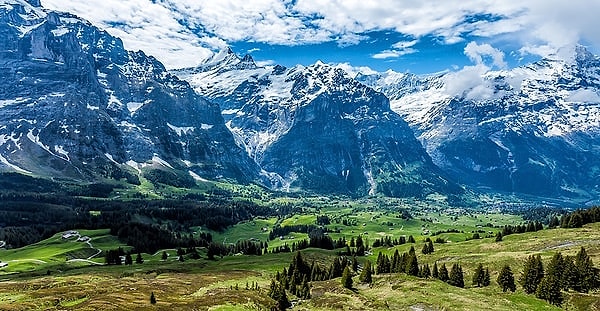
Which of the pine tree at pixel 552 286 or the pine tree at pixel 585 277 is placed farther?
the pine tree at pixel 585 277

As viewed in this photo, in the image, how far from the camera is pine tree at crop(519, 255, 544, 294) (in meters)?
110

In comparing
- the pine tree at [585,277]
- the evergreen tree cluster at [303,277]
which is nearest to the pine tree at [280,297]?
the evergreen tree cluster at [303,277]

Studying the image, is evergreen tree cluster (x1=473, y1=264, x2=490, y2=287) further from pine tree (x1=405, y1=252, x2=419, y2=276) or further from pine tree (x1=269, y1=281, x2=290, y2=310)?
pine tree (x1=269, y1=281, x2=290, y2=310)

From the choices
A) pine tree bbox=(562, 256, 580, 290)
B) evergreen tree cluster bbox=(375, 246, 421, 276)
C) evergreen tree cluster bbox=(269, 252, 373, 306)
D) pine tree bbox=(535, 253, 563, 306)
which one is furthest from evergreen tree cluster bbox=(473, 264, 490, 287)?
evergreen tree cluster bbox=(269, 252, 373, 306)

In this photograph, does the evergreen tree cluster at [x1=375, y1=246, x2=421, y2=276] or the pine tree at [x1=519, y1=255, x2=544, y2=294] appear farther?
the evergreen tree cluster at [x1=375, y1=246, x2=421, y2=276]

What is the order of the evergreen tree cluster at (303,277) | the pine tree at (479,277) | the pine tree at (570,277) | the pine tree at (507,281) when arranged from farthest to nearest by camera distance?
the pine tree at (479,277), the evergreen tree cluster at (303,277), the pine tree at (507,281), the pine tree at (570,277)

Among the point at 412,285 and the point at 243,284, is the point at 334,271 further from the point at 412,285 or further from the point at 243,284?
the point at 412,285

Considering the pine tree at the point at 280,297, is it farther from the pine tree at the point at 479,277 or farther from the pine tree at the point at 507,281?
the pine tree at the point at 507,281

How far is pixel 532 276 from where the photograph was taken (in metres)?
111

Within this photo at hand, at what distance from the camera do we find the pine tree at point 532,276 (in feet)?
363

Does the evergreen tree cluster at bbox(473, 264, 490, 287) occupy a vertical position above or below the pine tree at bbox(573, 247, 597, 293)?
below

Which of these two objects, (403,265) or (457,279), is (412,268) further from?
(457,279)

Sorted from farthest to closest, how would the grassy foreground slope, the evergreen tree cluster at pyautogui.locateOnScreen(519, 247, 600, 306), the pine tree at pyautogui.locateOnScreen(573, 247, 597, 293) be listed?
the pine tree at pyautogui.locateOnScreen(573, 247, 597, 293)
the evergreen tree cluster at pyautogui.locateOnScreen(519, 247, 600, 306)
the grassy foreground slope

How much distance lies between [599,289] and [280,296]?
216 ft
